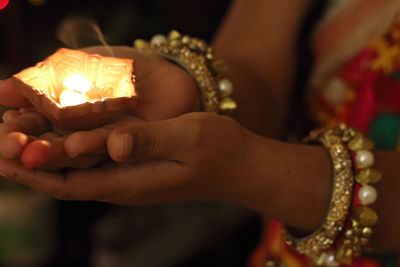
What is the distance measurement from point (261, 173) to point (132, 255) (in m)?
0.82

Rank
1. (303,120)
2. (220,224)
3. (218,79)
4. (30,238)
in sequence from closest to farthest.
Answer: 1. (218,79)
2. (303,120)
3. (30,238)
4. (220,224)

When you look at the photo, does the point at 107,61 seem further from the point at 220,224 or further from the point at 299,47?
the point at 220,224

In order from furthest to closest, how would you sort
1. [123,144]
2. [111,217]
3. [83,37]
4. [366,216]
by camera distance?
[111,217] → [83,37] → [366,216] → [123,144]

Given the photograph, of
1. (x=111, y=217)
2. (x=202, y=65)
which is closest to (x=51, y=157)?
(x=202, y=65)

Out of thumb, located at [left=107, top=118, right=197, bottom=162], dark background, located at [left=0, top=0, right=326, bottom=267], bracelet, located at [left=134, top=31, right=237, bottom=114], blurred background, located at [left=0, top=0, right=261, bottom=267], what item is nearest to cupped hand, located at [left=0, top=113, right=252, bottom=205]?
thumb, located at [left=107, top=118, right=197, bottom=162]

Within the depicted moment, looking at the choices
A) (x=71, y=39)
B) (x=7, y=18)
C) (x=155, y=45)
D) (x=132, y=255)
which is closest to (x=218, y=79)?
(x=155, y=45)

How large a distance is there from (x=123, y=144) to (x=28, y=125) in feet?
0.38

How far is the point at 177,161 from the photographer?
475 millimetres

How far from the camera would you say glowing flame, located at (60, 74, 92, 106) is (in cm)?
53

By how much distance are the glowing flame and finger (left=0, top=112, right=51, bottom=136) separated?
5cm

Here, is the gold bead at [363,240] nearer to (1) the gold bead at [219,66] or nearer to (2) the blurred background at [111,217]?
(1) the gold bead at [219,66]

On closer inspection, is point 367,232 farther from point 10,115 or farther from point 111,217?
point 111,217

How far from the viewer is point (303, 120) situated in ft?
2.67

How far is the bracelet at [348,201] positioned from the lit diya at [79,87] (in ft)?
0.81
